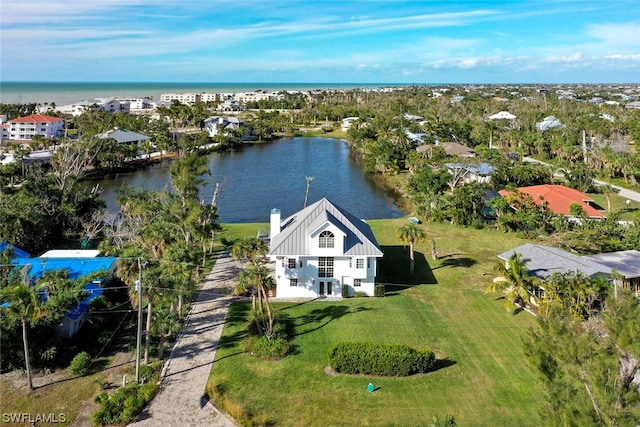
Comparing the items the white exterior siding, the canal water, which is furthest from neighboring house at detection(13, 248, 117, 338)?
the canal water

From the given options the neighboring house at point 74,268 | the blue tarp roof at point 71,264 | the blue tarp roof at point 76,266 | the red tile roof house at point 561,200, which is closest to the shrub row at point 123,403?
the neighboring house at point 74,268

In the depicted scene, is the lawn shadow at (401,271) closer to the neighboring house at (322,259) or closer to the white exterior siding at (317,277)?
the white exterior siding at (317,277)

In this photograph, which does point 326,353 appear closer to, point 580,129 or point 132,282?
point 132,282

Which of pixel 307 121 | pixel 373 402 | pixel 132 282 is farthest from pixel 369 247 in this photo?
pixel 307 121

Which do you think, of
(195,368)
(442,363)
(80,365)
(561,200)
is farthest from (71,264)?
(561,200)

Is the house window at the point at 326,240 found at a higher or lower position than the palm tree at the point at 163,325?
higher

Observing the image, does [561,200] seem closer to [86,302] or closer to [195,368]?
[195,368]
